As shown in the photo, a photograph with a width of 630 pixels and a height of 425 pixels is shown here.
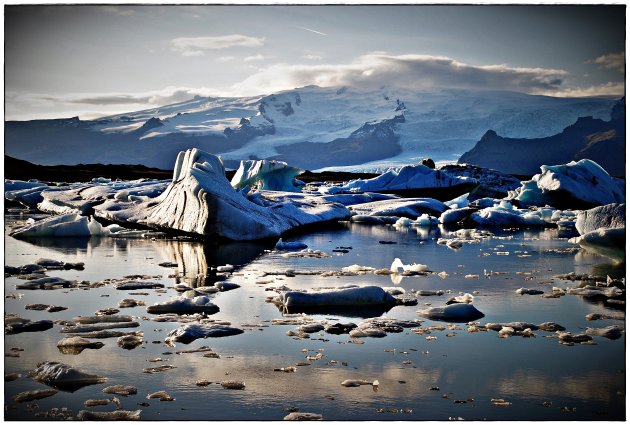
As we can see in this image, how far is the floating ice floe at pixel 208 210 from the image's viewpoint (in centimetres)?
1034

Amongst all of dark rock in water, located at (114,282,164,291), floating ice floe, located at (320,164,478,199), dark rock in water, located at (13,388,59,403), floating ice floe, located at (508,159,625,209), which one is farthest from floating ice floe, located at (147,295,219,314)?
floating ice floe, located at (320,164,478,199)

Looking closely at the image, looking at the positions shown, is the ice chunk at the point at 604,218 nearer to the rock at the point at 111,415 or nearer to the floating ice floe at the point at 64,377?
the floating ice floe at the point at 64,377

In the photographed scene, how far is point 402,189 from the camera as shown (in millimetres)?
22953

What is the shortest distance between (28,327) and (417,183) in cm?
1891

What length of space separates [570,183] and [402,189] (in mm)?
6136

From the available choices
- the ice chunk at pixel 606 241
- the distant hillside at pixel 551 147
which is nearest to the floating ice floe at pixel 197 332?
the ice chunk at pixel 606 241

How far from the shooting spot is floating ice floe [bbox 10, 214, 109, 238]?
10609 millimetres

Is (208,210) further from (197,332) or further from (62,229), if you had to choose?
(197,332)

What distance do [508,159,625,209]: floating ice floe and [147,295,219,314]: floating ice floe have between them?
566 inches

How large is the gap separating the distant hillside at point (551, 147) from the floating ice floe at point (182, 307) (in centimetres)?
4357

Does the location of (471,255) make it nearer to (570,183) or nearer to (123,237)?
(123,237)

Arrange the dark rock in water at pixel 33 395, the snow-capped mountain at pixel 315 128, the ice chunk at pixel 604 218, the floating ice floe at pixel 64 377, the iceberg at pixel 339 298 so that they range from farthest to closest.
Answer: the snow-capped mountain at pixel 315 128 < the ice chunk at pixel 604 218 < the iceberg at pixel 339 298 < the floating ice floe at pixel 64 377 < the dark rock in water at pixel 33 395

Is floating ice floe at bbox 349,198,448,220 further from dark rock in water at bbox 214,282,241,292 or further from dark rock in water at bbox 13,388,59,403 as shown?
dark rock in water at bbox 13,388,59,403

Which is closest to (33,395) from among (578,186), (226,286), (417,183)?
(226,286)
